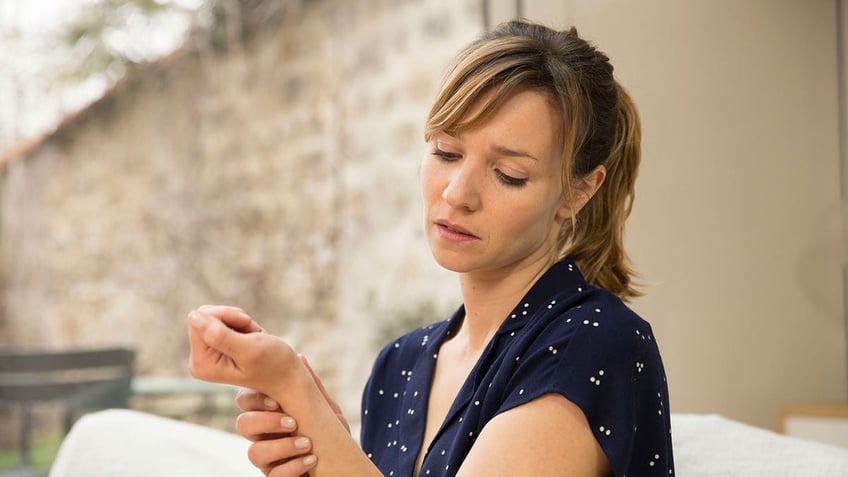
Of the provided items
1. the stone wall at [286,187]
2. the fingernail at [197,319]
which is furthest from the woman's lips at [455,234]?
the stone wall at [286,187]

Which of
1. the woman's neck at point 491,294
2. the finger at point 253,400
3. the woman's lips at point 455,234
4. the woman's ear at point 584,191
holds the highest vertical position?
the woman's ear at point 584,191

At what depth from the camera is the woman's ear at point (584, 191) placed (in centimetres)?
130

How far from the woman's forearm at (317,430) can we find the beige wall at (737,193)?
1791 millimetres

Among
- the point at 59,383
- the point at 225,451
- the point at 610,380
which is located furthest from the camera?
the point at 59,383

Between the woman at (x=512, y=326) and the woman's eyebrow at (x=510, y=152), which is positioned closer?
the woman at (x=512, y=326)

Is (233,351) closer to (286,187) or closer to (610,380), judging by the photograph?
(610,380)

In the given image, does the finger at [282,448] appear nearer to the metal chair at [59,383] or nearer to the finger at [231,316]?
the finger at [231,316]

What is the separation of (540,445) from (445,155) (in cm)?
41

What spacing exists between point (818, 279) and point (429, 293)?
1876 millimetres

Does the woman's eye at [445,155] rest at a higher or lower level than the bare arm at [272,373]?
higher

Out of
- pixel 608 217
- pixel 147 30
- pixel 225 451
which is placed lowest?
pixel 225 451

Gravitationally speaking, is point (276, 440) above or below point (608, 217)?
below

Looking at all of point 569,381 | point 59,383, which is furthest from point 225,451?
point 59,383

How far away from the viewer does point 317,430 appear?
1.06 m
